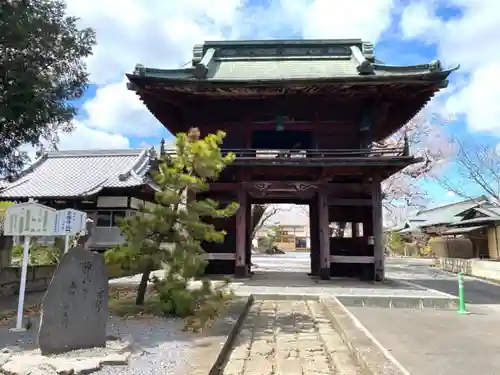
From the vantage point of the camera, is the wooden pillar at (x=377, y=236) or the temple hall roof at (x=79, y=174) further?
the temple hall roof at (x=79, y=174)

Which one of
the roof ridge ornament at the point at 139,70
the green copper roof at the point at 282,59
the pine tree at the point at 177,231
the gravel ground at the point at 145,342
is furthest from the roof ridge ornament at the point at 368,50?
the gravel ground at the point at 145,342

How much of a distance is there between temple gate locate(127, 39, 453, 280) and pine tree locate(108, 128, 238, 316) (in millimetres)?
4832

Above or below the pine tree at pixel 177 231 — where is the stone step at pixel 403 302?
below

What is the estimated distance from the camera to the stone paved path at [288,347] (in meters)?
4.78

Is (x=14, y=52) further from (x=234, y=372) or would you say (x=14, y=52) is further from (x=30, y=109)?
(x=234, y=372)

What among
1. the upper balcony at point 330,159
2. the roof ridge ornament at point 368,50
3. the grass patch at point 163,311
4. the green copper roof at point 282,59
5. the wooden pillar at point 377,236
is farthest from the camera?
the roof ridge ornament at point 368,50

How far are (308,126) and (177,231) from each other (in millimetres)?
7581

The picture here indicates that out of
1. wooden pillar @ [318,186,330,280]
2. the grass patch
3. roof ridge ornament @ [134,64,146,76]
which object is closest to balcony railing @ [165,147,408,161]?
wooden pillar @ [318,186,330,280]

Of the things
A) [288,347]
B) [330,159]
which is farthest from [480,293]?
[288,347]

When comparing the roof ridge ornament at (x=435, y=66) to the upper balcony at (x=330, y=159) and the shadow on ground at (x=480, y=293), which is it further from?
the shadow on ground at (x=480, y=293)

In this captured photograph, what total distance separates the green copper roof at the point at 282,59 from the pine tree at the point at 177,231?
253 inches

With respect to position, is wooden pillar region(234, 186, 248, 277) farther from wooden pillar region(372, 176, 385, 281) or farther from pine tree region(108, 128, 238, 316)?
pine tree region(108, 128, 238, 316)

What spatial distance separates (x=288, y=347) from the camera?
570 centimetres

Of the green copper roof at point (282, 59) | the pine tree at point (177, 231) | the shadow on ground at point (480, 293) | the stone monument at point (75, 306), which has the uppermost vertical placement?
the green copper roof at point (282, 59)
